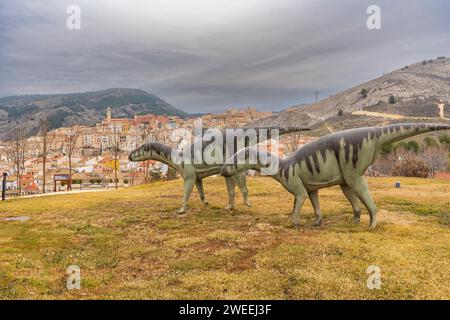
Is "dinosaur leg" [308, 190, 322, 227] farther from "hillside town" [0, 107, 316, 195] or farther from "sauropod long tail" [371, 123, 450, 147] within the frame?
"hillside town" [0, 107, 316, 195]

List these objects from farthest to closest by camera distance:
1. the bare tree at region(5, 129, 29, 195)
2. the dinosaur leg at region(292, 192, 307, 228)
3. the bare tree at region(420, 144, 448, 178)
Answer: the bare tree at region(420, 144, 448, 178)
the bare tree at region(5, 129, 29, 195)
the dinosaur leg at region(292, 192, 307, 228)

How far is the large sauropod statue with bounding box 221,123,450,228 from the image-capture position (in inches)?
352

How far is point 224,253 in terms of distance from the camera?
7.72 meters

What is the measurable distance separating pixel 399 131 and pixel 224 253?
5.26 metres

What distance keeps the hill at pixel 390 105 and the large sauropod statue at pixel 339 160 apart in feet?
276

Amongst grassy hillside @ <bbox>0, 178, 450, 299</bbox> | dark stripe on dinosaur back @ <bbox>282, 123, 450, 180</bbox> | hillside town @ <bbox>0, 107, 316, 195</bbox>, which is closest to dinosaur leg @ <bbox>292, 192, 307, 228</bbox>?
grassy hillside @ <bbox>0, 178, 450, 299</bbox>

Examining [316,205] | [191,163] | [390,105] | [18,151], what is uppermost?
[390,105]

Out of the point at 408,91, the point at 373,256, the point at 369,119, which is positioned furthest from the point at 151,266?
the point at 408,91

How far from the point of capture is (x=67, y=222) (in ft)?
37.2

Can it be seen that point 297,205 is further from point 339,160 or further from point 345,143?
point 345,143

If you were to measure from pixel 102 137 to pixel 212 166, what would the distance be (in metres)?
158

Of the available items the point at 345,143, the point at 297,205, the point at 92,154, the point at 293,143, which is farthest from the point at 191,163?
the point at 92,154

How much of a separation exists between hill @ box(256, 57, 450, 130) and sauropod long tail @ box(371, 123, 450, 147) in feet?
276
